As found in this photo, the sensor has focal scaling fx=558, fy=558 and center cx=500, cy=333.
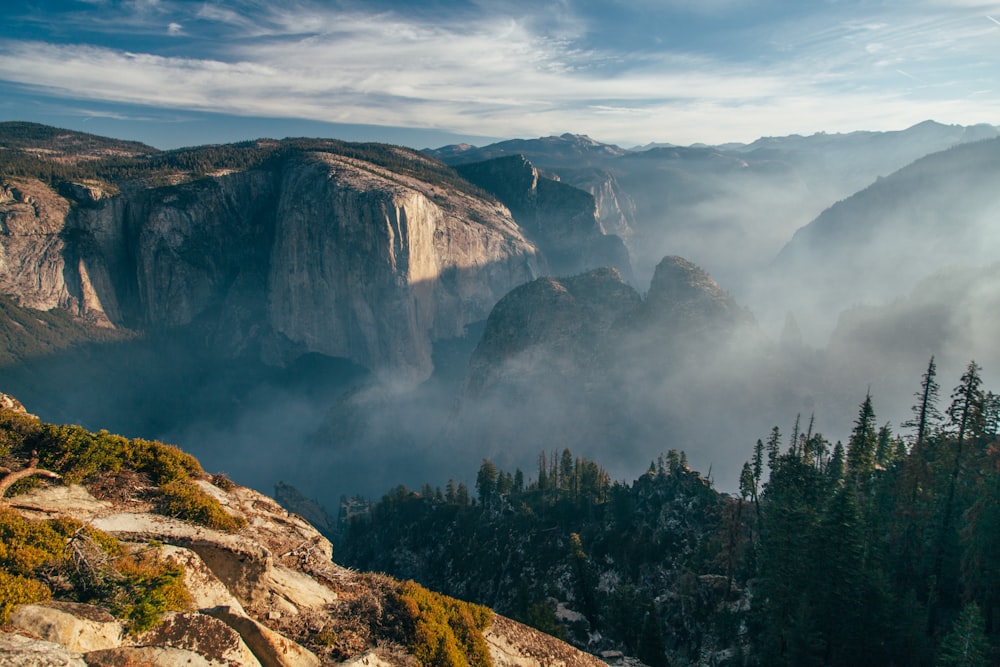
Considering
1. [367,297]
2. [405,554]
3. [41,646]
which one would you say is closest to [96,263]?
[367,297]

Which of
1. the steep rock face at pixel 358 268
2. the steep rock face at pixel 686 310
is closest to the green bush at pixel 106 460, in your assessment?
the steep rock face at pixel 686 310

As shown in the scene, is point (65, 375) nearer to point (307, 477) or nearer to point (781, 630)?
point (307, 477)

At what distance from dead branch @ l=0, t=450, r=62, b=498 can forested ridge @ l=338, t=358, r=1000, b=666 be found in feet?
128

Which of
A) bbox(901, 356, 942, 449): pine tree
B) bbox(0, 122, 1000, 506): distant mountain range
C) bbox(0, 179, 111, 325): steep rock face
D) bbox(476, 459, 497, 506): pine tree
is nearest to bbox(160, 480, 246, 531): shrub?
bbox(901, 356, 942, 449): pine tree

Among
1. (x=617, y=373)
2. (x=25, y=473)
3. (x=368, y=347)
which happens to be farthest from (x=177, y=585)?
(x=368, y=347)

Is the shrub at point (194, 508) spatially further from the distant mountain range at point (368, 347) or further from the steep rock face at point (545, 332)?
the steep rock face at point (545, 332)

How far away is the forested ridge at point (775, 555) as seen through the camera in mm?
34812

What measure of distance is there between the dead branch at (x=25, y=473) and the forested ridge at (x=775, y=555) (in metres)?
39.1

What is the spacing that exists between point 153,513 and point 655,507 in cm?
6480

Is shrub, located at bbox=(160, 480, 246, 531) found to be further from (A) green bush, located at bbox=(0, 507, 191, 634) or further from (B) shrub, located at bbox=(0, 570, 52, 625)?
(B) shrub, located at bbox=(0, 570, 52, 625)

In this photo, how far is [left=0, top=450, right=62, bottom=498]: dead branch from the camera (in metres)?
17.2

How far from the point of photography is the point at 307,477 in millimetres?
164250

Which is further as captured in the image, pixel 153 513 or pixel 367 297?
pixel 367 297

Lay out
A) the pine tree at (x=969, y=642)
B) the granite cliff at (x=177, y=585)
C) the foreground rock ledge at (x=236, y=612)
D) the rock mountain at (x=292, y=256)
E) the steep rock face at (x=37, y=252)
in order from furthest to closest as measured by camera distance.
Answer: the rock mountain at (x=292, y=256) → the steep rock face at (x=37, y=252) → the pine tree at (x=969, y=642) → the granite cliff at (x=177, y=585) → the foreground rock ledge at (x=236, y=612)
